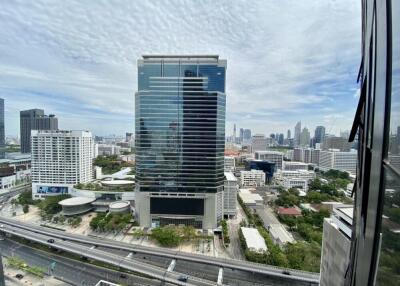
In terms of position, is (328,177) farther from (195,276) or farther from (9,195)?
(9,195)

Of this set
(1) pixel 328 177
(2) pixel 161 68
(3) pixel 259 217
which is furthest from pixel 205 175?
(1) pixel 328 177

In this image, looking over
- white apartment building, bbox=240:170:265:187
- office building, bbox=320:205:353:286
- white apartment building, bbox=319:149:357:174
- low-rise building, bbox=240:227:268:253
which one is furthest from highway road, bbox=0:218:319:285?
white apartment building, bbox=319:149:357:174

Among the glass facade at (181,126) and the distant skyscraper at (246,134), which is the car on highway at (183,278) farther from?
the distant skyscraper at (246,134)

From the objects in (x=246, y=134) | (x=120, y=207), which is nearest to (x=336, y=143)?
(x=120, y=207)

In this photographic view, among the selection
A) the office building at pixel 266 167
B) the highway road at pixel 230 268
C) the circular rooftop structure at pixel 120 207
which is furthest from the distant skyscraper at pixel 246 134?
the highway road at pixel 230 268

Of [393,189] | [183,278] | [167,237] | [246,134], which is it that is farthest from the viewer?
[246,134]

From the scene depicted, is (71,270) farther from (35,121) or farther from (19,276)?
(35,121)
